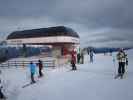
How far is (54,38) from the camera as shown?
34219mm

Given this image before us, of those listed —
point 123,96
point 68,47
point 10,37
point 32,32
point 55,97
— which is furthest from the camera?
point 10,37

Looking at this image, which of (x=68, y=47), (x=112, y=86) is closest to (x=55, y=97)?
(x=112, y=86)

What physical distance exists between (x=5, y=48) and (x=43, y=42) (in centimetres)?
1289

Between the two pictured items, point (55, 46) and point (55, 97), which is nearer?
point (55, 97)

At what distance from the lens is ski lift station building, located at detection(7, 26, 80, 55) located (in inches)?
1348

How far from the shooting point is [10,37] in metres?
41.9

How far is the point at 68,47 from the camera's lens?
3509 centimetres

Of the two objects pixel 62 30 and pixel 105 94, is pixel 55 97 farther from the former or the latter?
pixel 62 30

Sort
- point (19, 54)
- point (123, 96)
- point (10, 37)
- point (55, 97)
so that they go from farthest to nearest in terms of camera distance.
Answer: point (19, 54) < point (10, 37) < point (55, 97) < point (123, 96)

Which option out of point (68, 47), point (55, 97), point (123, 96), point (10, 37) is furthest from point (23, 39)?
point (123, 96)

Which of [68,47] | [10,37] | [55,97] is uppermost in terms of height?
[10,37]

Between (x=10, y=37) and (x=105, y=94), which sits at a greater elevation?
(x=10, y=37)

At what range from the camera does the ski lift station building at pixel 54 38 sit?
34.2 m

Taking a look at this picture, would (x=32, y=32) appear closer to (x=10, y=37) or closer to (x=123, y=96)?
(x=10, y=37)
